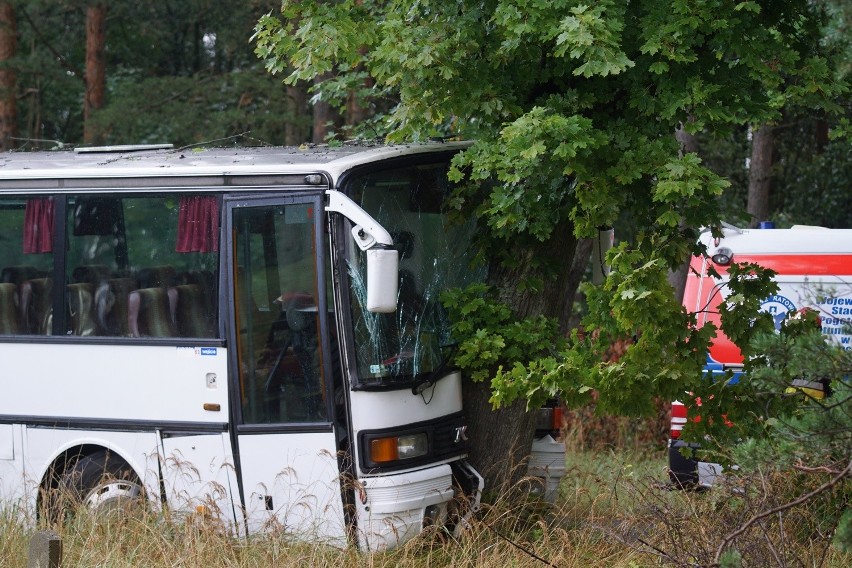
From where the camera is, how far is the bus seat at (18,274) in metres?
7.93

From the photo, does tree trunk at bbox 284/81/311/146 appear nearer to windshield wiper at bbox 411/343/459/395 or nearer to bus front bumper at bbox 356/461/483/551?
windshield wiper at bbox 411/343/459/395

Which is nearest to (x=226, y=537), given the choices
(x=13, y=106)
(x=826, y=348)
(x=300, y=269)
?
(x=300, y=269)

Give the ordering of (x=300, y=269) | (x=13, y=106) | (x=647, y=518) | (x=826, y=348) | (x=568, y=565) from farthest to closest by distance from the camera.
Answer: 1. (x=13, y=106)
2. (x=300, y=269)
3. (x=568, y=565)
4. (x=647, y=518)
5. (x=826, y=348)

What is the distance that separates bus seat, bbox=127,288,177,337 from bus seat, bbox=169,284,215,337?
4cm

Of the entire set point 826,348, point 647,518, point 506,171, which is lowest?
point 647,518

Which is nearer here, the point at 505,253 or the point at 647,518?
the point at 647,518

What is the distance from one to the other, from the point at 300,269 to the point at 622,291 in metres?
2.01

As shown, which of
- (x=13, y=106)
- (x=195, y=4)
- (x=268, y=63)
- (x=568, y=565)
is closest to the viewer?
(x=568, y=565)

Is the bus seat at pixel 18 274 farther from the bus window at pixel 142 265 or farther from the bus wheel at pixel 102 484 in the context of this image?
the bus wheel at pixel 102 484

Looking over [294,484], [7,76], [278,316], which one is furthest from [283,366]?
[7,76]

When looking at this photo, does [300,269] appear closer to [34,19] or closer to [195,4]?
[195,4]

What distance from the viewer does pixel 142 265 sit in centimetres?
757

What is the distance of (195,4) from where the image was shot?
24094 mm

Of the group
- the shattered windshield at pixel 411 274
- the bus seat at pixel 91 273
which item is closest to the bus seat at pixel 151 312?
the bus seat at pixel 91 273
